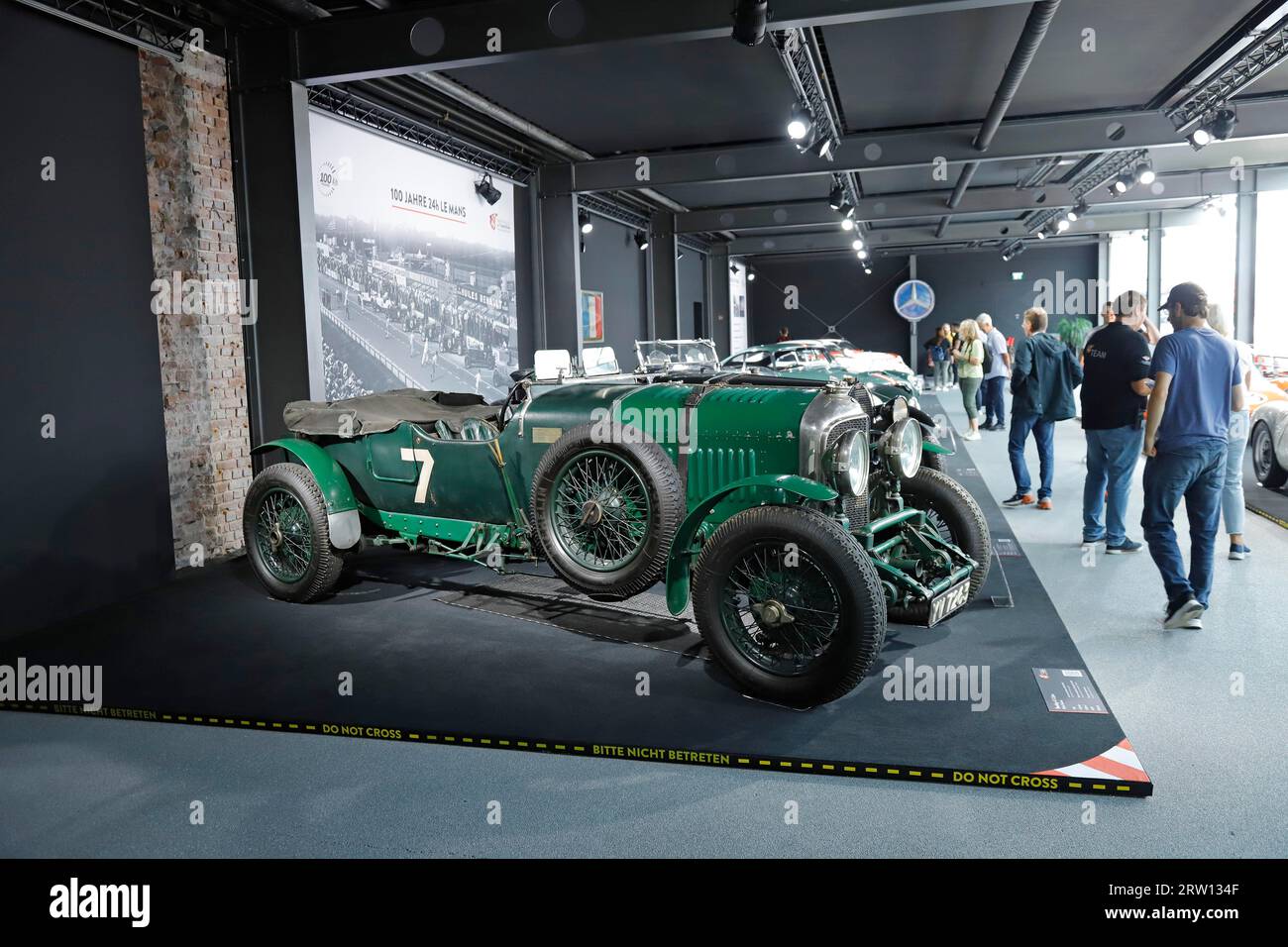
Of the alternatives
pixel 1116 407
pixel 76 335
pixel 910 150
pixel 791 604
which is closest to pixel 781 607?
pixel 791 604

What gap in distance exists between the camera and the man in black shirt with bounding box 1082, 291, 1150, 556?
585 centimetres

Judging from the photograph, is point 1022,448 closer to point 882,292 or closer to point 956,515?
point 956,515

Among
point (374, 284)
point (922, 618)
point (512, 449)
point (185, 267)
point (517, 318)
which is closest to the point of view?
point (922, 618)

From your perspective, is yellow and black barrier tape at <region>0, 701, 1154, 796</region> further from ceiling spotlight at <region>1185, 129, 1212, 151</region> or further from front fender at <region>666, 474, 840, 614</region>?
ceiling spotlight at <region>1185, 129, 1212, 151</region>

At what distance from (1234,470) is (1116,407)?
756mm

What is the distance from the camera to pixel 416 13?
639 cm

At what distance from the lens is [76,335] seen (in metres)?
5.37

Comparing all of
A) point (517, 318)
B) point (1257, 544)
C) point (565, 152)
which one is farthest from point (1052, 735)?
point (565, 152)

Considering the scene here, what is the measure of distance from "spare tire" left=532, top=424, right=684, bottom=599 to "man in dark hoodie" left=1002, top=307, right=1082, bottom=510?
4.32 meters

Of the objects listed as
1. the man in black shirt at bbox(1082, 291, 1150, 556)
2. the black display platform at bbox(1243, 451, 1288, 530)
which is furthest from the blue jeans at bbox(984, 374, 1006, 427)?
the man in black shirt at bbox(1082, 291, 1150, 556)

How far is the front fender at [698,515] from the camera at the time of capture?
374 cm
